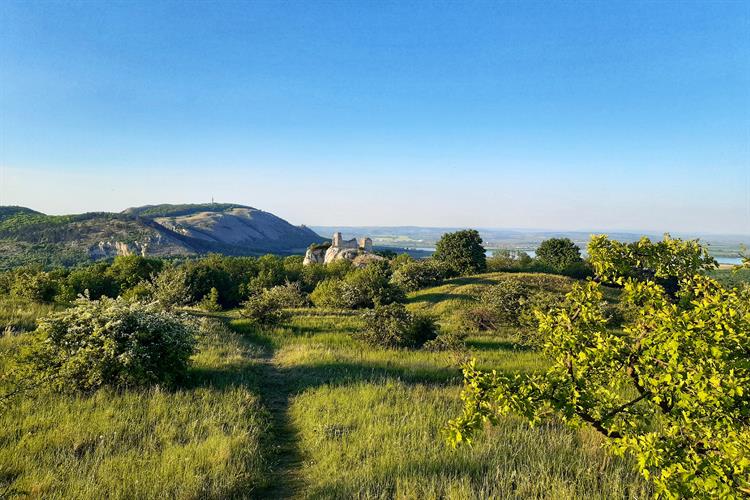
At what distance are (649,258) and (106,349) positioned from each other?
12947 millimetres

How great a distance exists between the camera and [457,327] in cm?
2367

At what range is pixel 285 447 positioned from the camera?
7.99m

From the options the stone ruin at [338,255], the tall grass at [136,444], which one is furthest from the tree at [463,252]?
the tall grass at [136,444]

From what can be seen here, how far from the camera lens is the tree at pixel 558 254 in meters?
57.8

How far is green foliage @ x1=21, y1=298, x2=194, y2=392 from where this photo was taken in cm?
1020

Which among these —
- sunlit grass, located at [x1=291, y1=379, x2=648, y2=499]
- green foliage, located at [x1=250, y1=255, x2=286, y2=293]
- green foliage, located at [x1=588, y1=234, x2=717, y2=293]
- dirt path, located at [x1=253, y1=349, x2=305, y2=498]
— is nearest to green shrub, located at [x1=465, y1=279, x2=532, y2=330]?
dirt path, located at [x1=253, y1=349, x2=305, y2=498]

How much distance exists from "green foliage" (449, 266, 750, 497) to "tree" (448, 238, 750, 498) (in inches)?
0.5

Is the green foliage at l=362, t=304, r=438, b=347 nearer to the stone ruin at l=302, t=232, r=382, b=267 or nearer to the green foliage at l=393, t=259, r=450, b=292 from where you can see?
the green foliage at l=393, t=259, r=450, b=292

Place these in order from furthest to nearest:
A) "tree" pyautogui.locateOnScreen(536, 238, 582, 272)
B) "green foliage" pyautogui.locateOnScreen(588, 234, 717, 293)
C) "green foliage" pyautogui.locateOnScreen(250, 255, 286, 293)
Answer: "tree" pyautogui.locateOnScreen(536, 238, 582, 272), "green foliage" pyautogui.locateOnScreen(250, 255, 286, 293), "green foliage" pyautogui.locateOnScreen(588, 234, 717, 293)

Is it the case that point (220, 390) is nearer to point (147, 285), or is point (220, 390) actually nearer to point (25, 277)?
point (25, 277)

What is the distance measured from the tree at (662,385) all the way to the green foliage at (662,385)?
12 millimetres

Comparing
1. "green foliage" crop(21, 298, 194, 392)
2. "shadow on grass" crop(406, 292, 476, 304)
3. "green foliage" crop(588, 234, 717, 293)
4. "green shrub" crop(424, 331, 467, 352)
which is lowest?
"shadow on grass" crop(406, 292, 476, 304)

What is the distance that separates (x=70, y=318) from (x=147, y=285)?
88.5ft

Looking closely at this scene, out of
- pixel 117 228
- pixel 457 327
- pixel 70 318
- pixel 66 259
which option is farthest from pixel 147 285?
pixel 117 228
